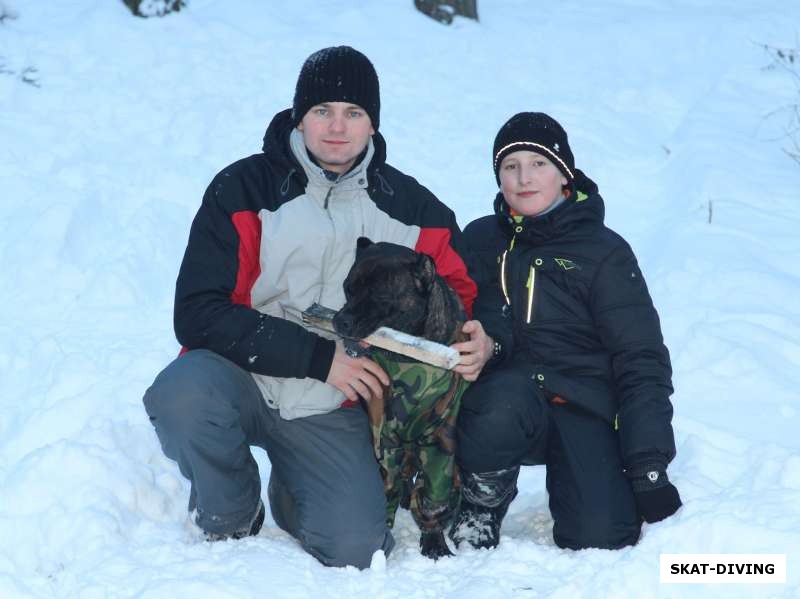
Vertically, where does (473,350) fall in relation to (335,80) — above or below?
below

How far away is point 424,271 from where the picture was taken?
341cm

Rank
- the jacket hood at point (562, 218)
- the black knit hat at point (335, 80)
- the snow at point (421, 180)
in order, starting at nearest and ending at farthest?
the snow at point (421, 180) < the black knit hat at point (335, 80) < the jacket hood at point (562, 218)

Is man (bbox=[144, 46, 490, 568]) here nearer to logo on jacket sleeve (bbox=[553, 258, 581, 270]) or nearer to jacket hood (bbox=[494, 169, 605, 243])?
jacket hood (bbox=[494, 169, 605, 243])

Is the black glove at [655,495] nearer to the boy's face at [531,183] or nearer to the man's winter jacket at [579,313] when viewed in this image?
the man's winter jacket at [579,313]

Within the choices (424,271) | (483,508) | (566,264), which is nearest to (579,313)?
(566,264)

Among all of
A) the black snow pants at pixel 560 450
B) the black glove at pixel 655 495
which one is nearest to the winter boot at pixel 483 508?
the black snow pants at pixel 560 450

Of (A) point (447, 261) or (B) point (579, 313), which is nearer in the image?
(B) point (579, 313)

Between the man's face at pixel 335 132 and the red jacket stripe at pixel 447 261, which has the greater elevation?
the man's face at pixel 335 132

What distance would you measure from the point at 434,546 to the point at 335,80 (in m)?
1.76

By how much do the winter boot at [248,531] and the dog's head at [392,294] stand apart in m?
0.85

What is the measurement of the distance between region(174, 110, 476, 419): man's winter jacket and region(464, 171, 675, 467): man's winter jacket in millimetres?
292

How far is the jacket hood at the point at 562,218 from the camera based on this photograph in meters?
3.69

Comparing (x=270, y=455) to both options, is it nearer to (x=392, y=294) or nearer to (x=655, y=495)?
(x=392, y=294)

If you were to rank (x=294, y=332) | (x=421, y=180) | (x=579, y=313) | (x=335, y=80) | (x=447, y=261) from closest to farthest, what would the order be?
(x=294, y=332)
(x=335, y=80)
(x=579, y=313)
(x=447, y=261)
(x=421, y=180)
